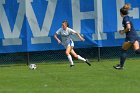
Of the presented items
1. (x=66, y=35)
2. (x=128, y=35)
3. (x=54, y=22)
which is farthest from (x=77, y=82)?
(x=54, y=22)

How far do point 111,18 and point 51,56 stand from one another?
313 centimetres

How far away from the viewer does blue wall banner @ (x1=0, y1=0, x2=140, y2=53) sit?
19.2 m

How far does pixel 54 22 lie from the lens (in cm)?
1944

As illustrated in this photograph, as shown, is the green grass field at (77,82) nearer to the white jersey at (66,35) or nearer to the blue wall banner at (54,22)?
the white jersey at (66,35)

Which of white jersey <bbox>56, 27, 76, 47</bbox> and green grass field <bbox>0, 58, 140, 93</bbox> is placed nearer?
green grass field <bbox>0, 58, 140, 93</bbox>

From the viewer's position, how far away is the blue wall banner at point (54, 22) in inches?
755

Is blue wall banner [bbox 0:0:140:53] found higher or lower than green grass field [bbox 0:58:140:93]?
higher

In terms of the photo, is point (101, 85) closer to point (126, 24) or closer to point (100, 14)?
point (126, 24)

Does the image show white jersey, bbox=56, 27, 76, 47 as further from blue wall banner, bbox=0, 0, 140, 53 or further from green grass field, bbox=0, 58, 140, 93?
green grass field, bbox=0, 58, 140, 93

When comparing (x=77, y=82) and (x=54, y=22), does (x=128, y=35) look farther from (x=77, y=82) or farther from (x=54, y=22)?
(x=54, y=22)

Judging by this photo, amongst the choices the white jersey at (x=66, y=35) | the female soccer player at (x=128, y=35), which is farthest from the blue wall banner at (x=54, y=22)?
the female soccer player at (x=128, y=35)

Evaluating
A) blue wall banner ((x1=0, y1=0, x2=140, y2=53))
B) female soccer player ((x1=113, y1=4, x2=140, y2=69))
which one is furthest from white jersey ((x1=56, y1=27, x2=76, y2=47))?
female soccer player ((x1=113, y1=4, x2=140, y2=69))

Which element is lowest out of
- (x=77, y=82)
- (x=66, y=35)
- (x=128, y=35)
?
(x=77, y=82)

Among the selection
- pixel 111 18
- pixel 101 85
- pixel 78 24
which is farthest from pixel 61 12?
pixel 101 85
